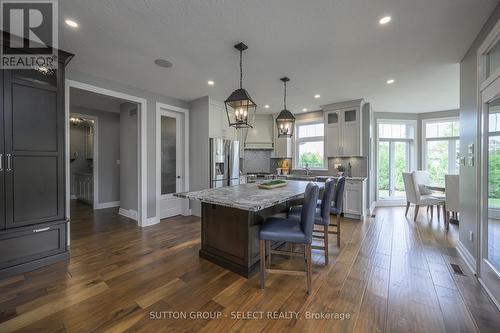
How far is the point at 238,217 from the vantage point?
2.36m

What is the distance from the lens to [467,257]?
2576mm

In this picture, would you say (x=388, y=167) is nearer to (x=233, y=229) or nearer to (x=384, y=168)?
(x=384, y=168)

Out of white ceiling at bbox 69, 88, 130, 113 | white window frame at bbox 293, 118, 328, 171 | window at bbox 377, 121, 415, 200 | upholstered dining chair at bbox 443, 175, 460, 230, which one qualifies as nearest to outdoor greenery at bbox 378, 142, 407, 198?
window at bbox 377, 121, 415, 200

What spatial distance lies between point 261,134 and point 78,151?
5.90 meters

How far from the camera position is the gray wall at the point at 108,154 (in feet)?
18.3

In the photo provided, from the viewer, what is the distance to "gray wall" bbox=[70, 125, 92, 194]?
675 centimetres

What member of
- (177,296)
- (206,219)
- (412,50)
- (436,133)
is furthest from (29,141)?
(436,133)

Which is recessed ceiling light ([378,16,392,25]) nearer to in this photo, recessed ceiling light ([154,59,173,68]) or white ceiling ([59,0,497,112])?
white ceiling ([59,0,497,112])

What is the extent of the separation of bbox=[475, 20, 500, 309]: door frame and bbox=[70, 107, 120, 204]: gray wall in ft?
23.0

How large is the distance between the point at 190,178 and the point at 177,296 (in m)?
3.15

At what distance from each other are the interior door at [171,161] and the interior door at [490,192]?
472 cm

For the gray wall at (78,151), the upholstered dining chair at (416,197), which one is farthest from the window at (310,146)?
the gray wall at (78,151)

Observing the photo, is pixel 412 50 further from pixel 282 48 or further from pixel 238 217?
pixel 238 217

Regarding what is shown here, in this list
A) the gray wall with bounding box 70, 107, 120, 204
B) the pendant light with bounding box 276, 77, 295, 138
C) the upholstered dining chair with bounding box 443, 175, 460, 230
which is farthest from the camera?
the gray wall with bounding box 70, 107, 120, 204
